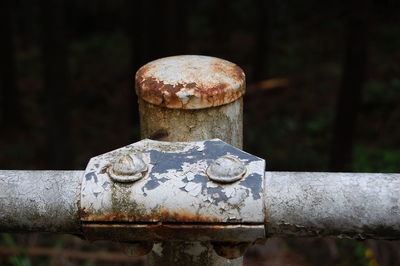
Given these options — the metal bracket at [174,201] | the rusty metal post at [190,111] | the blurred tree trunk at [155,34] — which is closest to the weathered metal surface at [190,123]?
the rusty metal post at [190,111]

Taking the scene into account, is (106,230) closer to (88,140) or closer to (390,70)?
(88,140)

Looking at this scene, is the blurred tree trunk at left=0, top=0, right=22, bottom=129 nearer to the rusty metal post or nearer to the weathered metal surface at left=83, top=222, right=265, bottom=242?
the rusty metal post

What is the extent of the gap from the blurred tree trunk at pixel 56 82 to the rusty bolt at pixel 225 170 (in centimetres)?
700

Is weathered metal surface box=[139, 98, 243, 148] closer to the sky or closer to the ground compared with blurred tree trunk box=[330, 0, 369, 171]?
closer to the sky

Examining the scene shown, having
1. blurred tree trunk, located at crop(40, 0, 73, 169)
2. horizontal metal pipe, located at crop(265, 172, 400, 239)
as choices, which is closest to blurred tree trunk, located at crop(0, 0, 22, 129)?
blurred tree trunk, located at crop(40, 0, 73, 169)

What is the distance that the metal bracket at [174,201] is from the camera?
1060 millimetres

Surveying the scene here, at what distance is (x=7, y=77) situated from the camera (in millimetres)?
11258

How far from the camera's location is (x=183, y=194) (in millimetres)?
1075

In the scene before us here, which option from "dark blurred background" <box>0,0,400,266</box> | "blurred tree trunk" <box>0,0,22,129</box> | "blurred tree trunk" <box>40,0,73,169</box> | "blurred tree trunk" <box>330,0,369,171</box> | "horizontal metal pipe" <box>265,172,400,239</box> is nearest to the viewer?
"horizontal metal pipe" <box>265,172,400,239</box>

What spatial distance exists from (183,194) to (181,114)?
300mm

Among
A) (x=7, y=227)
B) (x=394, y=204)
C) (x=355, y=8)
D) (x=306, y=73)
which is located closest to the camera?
(x=394, y=204)

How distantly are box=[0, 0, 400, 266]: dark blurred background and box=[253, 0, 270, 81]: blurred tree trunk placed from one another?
3 centimetres

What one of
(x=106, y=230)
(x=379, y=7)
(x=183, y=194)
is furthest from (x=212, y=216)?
(x=379, y=7)

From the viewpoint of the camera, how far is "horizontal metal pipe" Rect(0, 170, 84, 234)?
1.11 meters
